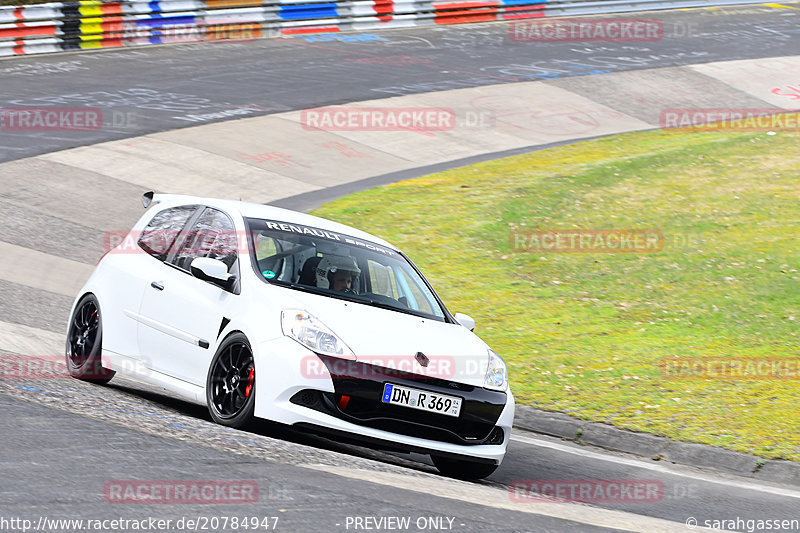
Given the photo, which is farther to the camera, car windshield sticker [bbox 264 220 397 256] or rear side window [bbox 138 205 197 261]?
rear side window [bbox 138 205 197 261]

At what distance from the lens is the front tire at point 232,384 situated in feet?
22.9

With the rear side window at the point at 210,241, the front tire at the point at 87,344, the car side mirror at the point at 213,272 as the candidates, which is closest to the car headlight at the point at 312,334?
the car side mirror at the point at 213,272

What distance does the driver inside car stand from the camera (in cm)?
777

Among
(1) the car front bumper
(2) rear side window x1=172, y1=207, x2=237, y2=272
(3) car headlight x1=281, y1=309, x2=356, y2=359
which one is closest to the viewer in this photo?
(1) the car front bumper

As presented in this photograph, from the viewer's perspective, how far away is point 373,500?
18.7 feet

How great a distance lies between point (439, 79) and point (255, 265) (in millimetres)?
19571

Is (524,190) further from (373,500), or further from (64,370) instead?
(373,500)

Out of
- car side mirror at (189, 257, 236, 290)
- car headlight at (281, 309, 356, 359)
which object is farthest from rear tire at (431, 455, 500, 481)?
car side mirror at (189, 257, 236, 290)

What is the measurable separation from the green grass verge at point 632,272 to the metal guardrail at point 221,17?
39.7 feet

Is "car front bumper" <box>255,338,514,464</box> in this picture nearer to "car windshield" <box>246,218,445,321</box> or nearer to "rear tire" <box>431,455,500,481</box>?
"rear tire" <box>431,455,500,481</box>

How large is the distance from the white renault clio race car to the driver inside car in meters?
0.01

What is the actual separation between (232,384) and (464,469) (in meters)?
1.64

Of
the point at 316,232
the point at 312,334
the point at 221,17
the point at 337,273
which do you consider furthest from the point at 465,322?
the point at 221,17

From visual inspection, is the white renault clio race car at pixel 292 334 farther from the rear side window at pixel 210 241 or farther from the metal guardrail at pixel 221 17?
the metal guardrail at pixel 221 17
